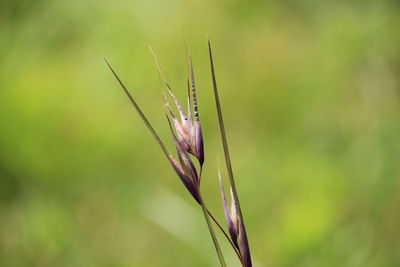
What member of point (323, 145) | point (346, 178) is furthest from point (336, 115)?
point (346, 178)

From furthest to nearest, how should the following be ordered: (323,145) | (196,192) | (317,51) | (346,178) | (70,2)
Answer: (70,2) < (317,51) < (323,145) < (346,178) < (196,192)

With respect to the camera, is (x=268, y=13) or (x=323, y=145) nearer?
(x=323, y=145)

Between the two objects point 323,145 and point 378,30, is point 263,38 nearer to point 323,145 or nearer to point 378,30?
point 378,30

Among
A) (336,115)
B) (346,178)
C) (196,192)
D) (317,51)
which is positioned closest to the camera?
(196,192)

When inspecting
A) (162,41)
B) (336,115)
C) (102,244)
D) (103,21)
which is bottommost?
(336,115)

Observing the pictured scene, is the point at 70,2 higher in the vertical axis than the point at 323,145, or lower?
higher

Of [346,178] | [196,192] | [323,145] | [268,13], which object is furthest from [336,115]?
[196,192]
